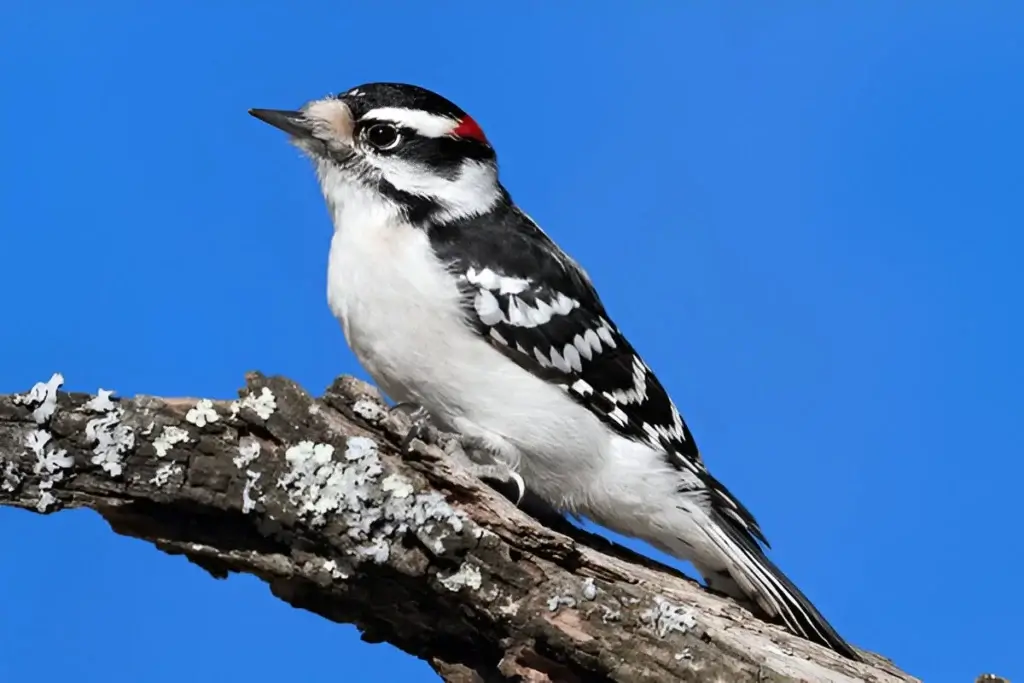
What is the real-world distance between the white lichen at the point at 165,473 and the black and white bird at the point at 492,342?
719 mm

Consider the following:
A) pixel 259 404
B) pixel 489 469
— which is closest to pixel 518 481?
pixel 489 469

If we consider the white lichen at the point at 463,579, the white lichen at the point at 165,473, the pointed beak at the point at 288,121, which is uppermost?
the pointed beak at the point at 288,121

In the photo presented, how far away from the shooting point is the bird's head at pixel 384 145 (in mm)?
3311

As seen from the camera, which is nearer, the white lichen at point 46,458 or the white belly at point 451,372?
the white lichen at point 46,458

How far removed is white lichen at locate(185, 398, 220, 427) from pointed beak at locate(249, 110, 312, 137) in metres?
1.04

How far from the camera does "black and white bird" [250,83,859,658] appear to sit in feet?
10.1

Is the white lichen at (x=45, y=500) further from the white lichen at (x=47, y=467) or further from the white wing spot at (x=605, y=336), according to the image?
the white wing spot at (x=605, y=336)

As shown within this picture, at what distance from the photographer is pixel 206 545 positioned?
262cm

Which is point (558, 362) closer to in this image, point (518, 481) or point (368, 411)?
point (518, 481)

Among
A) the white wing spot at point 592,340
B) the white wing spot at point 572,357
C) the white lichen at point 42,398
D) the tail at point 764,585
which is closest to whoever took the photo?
the white lichen at point 42,398

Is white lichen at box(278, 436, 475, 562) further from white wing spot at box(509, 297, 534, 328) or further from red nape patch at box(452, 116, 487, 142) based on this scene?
red nape patch at box(452, 116, 487, 142)

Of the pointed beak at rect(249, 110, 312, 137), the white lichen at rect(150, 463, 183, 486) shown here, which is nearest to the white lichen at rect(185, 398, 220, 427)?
the white lichen at rect(150, 463, 183, 486)

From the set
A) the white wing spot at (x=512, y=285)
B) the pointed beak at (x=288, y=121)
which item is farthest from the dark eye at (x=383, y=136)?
the white wing spot at (x=512, y=285)

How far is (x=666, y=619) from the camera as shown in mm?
2715
